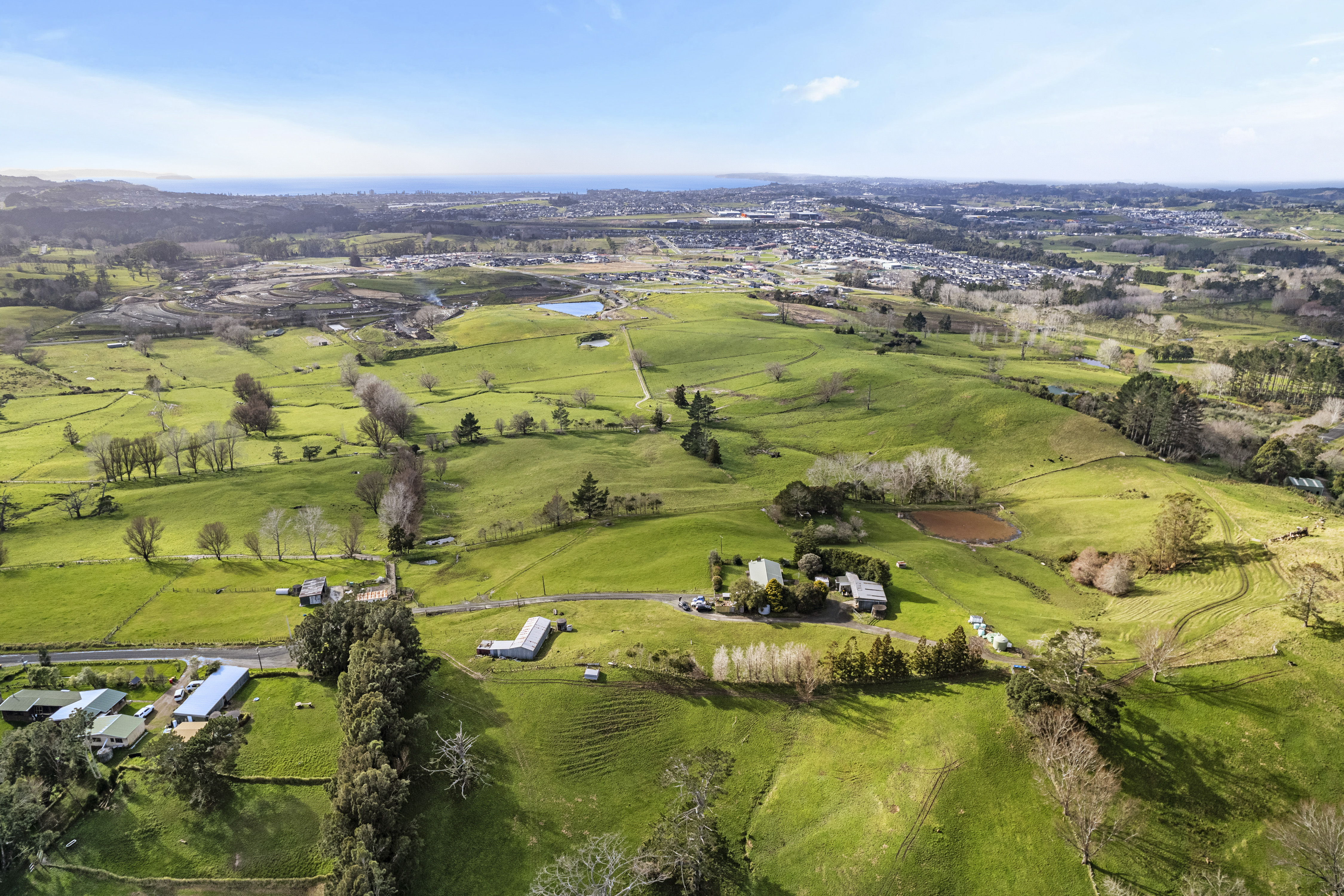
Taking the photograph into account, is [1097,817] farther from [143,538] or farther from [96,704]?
[143,538]

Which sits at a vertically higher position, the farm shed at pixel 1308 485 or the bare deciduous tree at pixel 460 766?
the farm shed at pixel 1308 485

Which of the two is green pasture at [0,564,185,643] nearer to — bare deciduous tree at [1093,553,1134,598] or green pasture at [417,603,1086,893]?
green pasture at [417,603,1086,893]

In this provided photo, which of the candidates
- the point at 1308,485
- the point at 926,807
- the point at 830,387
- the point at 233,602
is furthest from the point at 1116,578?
the point at 233,602

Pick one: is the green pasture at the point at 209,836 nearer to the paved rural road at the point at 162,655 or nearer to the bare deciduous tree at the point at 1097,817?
the paved rural road at the point at 162,655

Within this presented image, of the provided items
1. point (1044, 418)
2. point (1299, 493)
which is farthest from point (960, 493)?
point (1299, 493)

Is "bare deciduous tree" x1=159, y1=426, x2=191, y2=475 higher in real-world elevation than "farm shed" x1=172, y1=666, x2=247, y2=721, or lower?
higher

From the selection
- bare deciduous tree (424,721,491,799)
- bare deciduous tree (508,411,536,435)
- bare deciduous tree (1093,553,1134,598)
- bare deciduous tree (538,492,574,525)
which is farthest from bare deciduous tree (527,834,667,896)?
bare deciduous tree (508,411,536,435)

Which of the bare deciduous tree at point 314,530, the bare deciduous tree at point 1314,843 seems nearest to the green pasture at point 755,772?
the bare deciduous tree at point 1314,843
